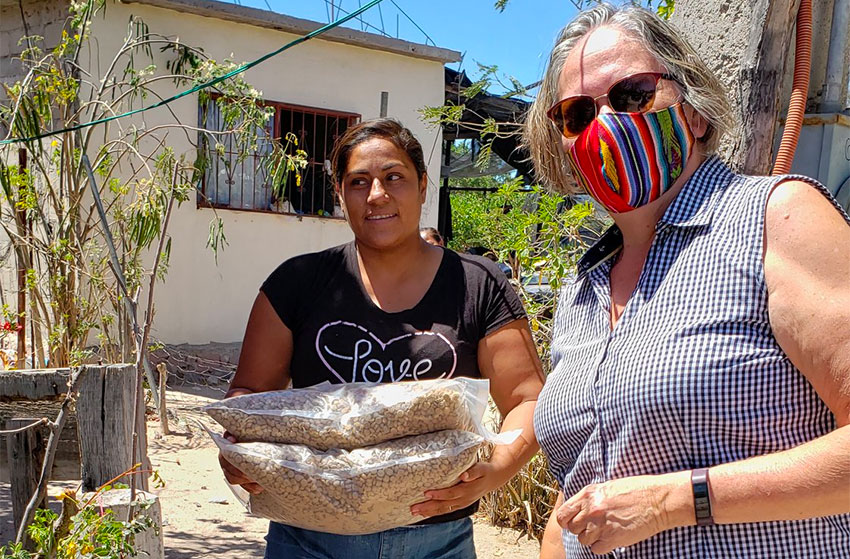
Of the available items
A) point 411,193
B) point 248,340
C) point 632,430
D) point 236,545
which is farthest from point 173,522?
point 632,430

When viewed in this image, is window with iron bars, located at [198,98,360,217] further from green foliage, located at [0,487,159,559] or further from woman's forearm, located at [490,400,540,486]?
woman's forearm, located at [490,400,540,486]

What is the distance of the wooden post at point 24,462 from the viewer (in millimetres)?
2869

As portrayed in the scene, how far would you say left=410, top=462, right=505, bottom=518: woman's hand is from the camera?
173 cm

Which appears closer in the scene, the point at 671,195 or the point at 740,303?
the point at 740,303

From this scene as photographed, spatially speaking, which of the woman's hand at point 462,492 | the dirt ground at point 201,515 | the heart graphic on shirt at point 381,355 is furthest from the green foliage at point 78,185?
the woman's hand at point 462,492

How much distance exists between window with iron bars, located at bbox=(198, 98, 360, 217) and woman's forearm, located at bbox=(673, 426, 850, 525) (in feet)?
24.9

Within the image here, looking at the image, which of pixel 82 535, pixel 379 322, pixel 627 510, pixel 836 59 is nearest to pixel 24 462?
pixel 82 535

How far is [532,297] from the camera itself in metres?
4.46

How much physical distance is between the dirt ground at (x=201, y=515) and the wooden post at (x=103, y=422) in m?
1.24

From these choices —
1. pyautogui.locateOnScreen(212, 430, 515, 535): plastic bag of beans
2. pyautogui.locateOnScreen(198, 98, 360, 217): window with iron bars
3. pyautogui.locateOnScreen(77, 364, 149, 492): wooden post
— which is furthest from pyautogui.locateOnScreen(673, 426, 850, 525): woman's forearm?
pyautogui.locateOnScreen(198, 98, 360, 217): window with iron bars

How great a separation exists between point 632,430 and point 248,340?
1.06 meters

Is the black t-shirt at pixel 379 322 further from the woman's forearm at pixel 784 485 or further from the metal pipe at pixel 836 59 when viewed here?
the metal pipe at pixel 836 59

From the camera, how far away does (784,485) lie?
1192 mm

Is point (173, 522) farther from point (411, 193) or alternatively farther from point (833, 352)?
point (833, 352)
